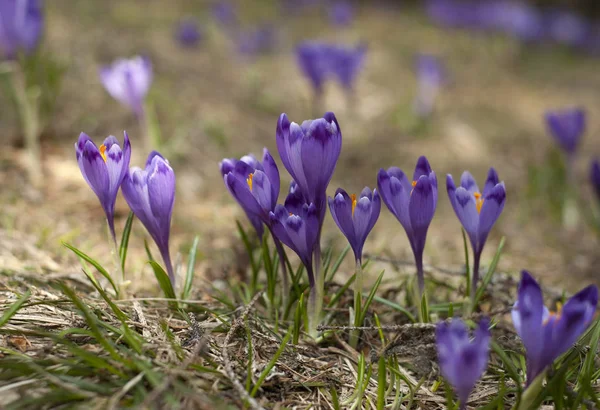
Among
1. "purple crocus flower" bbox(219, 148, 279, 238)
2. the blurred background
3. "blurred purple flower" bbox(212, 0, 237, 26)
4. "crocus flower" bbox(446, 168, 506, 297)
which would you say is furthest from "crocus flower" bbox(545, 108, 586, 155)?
"blurred purple flower" bbox(212, 0, 237, 26)

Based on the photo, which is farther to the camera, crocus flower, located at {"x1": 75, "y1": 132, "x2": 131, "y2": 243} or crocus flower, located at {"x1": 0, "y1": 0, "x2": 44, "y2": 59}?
crocus flower, located at {"x1": 0, "y1": 0, "x2": 44, "y2": 59}

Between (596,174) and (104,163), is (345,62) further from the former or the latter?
(104,163)

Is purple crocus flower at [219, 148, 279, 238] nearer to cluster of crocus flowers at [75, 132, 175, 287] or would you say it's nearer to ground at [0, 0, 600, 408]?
cluster of crocus flowers at [75, 132, 175, 287]

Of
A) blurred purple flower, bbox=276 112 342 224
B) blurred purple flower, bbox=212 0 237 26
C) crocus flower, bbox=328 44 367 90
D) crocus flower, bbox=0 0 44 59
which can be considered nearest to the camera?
blurred purple flower, bbox=276 112 342 224

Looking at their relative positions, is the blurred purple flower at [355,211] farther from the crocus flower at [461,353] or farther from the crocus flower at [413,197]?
the crocus flower at [461,353]

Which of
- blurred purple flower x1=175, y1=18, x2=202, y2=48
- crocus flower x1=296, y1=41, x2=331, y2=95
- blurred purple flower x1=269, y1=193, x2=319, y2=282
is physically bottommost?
blurred purple flower x1=269, y1=193, x2=319, y2=282

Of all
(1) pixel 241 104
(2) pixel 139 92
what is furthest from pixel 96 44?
(2) pixel 139 92

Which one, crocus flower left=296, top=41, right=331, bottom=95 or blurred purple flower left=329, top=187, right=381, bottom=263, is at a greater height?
crocus flower left=296, top=41, right=331, bottom=95
